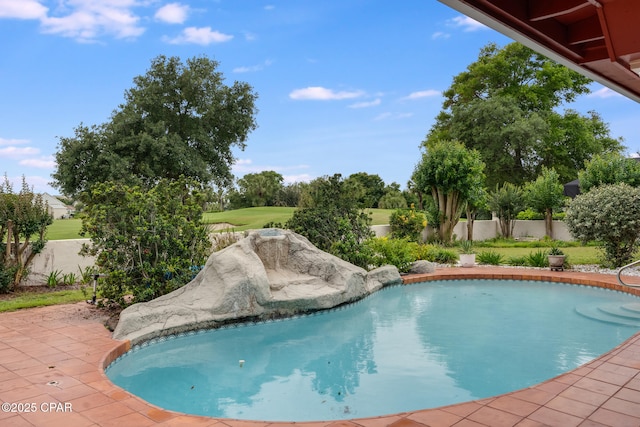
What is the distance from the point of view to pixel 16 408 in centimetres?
367

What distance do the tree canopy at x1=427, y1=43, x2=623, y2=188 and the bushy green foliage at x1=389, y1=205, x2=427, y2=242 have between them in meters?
10.1

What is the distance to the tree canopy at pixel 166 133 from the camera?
1880 centimetres

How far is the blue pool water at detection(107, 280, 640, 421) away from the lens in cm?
432

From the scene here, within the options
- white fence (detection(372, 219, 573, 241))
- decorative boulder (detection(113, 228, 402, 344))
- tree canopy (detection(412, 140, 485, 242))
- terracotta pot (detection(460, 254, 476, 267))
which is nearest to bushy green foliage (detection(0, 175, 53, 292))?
decorative boulder (detection(113, 228, 402, 344))

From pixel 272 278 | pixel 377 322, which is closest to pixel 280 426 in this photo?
pixel 377 322

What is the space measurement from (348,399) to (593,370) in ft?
7.40

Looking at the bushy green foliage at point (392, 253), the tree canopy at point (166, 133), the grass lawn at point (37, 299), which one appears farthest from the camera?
the tree canopy at point (166, 133)

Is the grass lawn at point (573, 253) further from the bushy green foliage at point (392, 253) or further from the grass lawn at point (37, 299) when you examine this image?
the grass lawn at point (37, 299)

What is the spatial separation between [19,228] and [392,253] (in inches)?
306

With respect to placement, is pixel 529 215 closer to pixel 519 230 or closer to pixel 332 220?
pixel 519 230

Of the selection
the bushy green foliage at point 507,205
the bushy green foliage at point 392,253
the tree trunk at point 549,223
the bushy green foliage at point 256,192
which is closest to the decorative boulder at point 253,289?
the bushy green foliage at point 392,253

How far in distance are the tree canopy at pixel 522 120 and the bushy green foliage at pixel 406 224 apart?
1013 centimetres

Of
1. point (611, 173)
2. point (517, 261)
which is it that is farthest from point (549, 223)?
point (517, 261)

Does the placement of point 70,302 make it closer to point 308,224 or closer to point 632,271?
point 308,224
